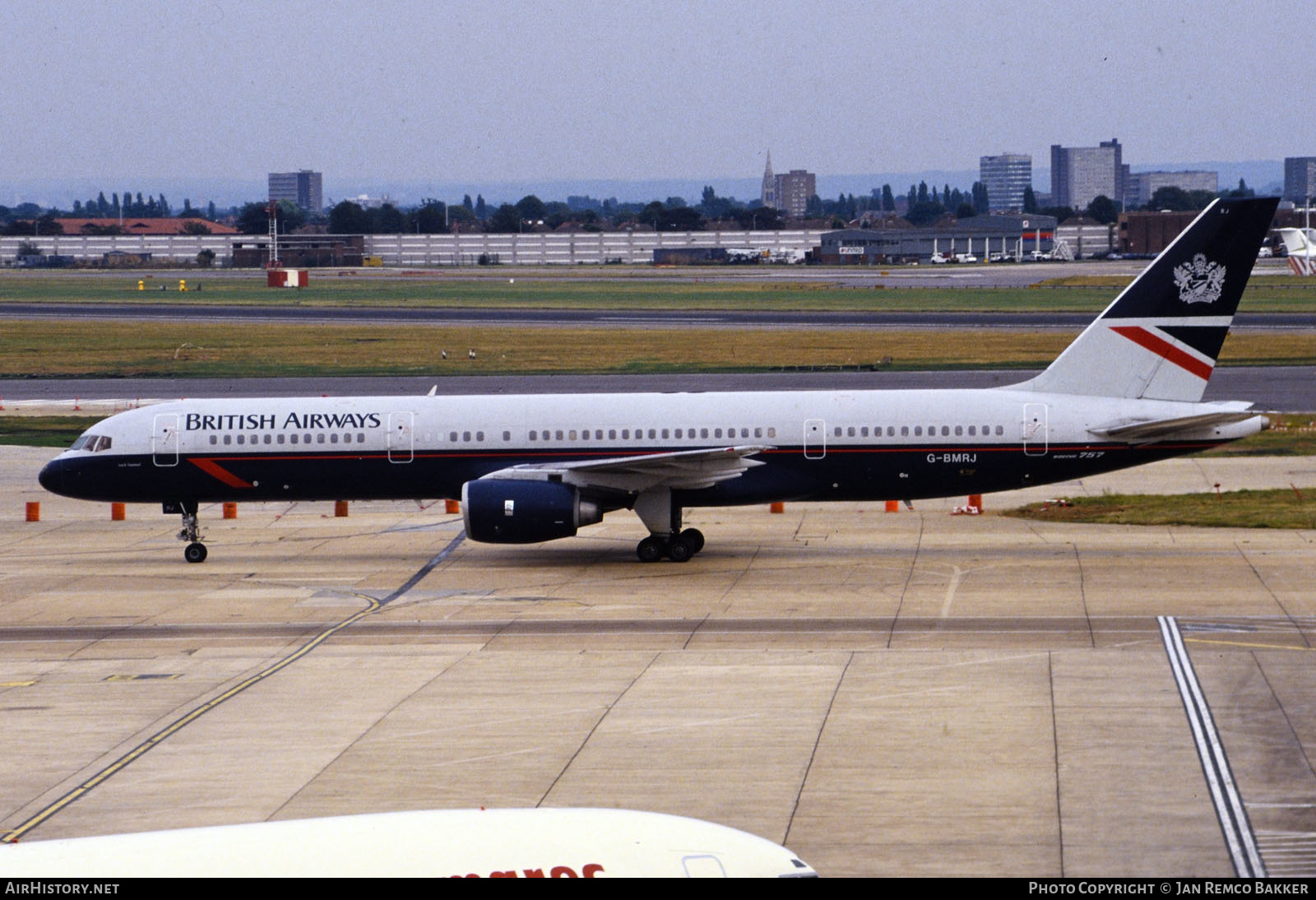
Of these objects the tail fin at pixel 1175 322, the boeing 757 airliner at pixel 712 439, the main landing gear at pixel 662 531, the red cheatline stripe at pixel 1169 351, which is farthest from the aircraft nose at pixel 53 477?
the red cheatline stripe at pixel 1169 351

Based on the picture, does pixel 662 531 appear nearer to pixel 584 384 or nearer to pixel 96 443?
pixel 96 443

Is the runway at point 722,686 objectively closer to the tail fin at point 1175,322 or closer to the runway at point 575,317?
the tail fin at point 1175,322

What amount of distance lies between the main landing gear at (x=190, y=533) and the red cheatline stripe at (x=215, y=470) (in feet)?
3.64

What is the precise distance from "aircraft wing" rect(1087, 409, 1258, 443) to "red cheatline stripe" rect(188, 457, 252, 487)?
18214mm

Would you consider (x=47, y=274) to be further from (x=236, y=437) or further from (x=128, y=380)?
(x=236, y=437)

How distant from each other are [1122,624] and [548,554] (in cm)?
1355

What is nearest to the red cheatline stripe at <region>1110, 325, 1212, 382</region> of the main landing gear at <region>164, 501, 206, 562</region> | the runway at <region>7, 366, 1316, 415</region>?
the main landing gear at <region>164, 501, 206, 562</region>

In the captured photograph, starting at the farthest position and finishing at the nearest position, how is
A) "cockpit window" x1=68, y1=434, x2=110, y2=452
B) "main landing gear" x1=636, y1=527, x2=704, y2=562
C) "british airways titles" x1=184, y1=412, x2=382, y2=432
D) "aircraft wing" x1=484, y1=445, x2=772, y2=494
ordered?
A: "cockpit window" x1=68, y1=434, x2=110, y2=452
"british airways titles" x1=184, y1=412, x2=382, y2=432
"main landing gear" x1=636, y1=527, x2=704, y2=562
"aircraft wing" x1=484, y1=445, x2=772, y2=494

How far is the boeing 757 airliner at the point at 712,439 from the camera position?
103 ft

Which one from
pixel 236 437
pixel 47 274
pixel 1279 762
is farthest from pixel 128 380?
pixel 47 274

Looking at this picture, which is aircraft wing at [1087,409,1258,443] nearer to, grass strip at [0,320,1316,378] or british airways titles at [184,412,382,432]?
british airways titles at [184,412,382,432]

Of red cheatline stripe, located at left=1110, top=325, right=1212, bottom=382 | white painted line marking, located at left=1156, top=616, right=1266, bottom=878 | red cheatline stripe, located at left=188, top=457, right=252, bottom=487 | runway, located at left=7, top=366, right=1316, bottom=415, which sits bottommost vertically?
white painted line marking, located at left=1156, top=616, right=1266, bottom=878

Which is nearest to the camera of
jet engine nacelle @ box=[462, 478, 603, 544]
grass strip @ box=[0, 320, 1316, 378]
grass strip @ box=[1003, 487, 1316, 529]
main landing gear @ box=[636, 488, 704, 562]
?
jet engine nacelle @ box=[462, 478, 603, 544]

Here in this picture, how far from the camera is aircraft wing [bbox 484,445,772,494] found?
31016 millimetres
